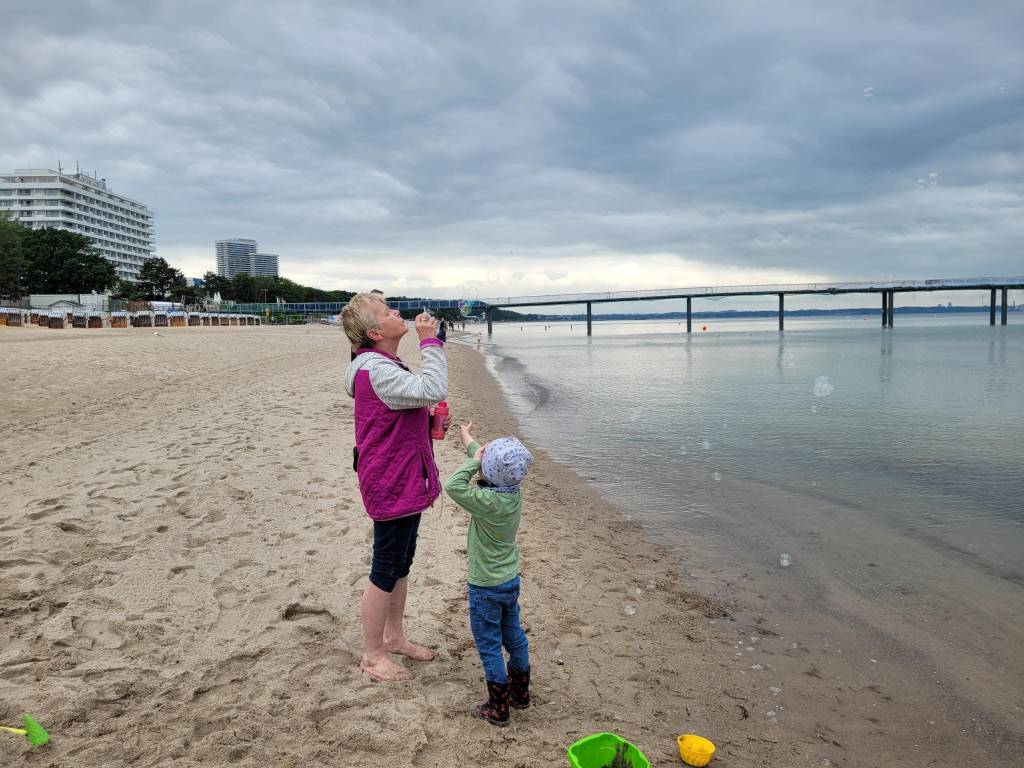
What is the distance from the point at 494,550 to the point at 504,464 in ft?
1.57

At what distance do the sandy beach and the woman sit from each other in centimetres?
88

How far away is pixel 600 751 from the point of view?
293cm

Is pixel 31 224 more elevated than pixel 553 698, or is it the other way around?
pixel 31 224

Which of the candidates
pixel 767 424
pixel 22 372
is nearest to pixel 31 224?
pixel 22 372

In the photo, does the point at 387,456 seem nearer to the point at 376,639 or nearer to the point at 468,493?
the point at 468,493

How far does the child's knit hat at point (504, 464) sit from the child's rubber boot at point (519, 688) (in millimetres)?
1082

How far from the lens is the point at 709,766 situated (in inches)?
127

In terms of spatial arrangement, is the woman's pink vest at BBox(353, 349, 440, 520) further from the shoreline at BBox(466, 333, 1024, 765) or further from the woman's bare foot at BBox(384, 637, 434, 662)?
the shoreline at BBox(466, 333, 1024, 765)

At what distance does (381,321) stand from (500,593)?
1564mm

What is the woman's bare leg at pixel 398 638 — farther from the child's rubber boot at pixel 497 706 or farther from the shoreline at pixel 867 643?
the shoreline at pixel 867 643

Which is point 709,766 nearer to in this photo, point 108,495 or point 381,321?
point 381,321

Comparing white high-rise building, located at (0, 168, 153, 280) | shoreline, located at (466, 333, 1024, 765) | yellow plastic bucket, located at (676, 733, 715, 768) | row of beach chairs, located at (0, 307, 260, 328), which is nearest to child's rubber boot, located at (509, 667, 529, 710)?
yellow plastic bucket, located at (676, 733, 715, 768)

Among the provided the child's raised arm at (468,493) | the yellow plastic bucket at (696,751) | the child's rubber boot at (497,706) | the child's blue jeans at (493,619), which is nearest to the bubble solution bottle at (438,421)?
the child's raised arm at (468,493)

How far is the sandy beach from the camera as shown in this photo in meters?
3.21
